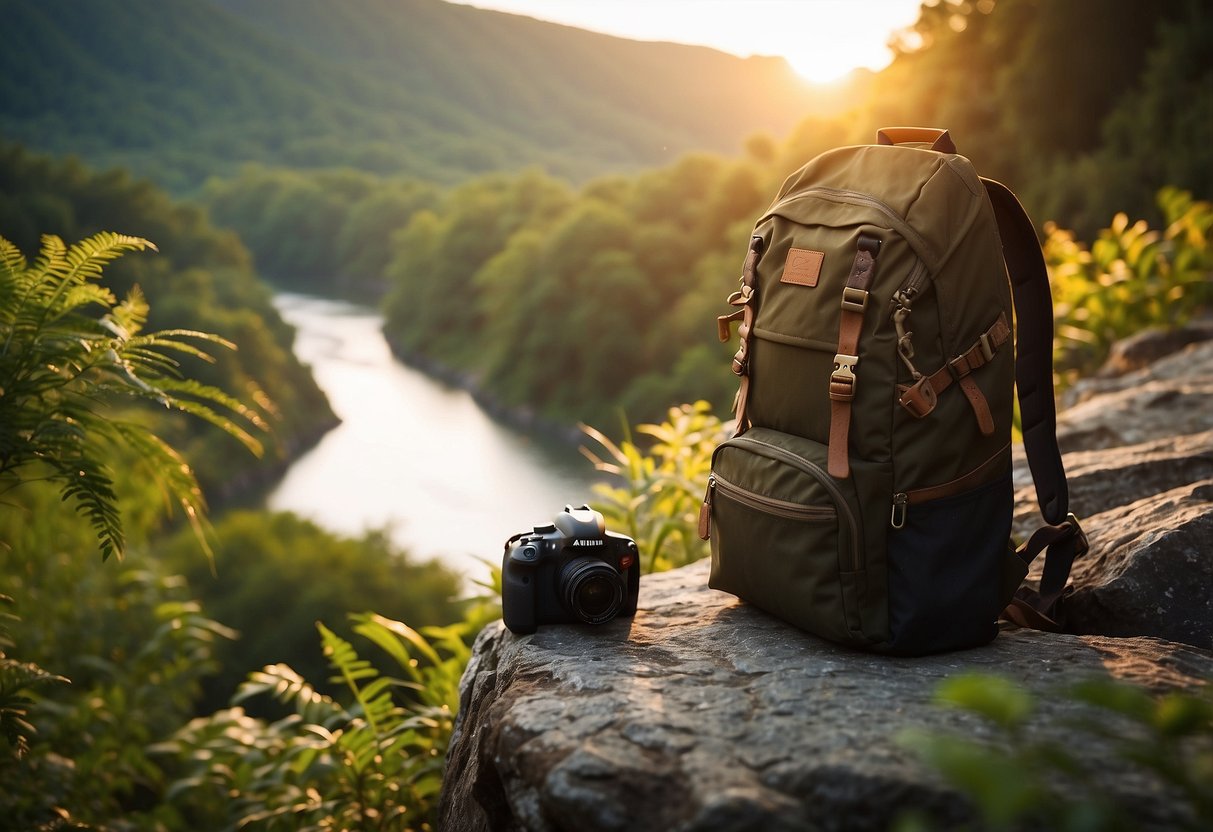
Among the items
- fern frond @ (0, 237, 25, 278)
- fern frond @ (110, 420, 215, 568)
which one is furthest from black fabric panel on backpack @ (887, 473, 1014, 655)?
fern frond @ (0, 237, 25, 278)

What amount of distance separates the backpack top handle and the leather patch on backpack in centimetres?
30

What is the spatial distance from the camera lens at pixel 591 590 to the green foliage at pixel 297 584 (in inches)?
428

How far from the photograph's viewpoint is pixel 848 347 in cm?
175

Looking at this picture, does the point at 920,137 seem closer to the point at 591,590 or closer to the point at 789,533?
the point at 789,533

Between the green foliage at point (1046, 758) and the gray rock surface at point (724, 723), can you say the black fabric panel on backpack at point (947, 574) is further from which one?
the green foliage at point (1046, 758)

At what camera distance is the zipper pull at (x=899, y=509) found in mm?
1746

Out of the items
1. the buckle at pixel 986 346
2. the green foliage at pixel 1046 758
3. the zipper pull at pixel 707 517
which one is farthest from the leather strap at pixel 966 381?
the green foliage at pixel 1046 758

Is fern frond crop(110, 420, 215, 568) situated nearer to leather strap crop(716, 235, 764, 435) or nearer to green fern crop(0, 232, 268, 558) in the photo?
green fern crop(0, 232, 268, 558)

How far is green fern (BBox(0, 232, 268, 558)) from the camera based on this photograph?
6.38ft

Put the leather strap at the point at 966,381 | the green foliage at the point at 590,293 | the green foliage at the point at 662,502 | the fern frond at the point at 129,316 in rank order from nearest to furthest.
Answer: the leather strap at the point at 966,381
the fern frond at the point at 129,316
the green foliage at the point at 662,502
the green foliage at the point at 590,293

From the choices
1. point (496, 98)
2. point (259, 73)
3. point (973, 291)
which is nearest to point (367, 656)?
point (973, 291)

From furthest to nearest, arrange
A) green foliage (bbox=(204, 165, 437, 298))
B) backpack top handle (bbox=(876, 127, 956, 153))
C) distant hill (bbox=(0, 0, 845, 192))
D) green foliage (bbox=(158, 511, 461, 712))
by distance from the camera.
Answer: green foliage (bbox=(204, 165, 437, 298)) → distant hill (bbox=(0, 0, 845, 192)) → green foliage (bbox=(158, 511, 461, 712)) → backpack top handle (bbox=(876, 127, 956, 153))

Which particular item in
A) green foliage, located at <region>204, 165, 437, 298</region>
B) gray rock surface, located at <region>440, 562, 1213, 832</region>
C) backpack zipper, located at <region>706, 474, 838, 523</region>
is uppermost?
green foliage, located at <region>204, 165, 437, 298</region>

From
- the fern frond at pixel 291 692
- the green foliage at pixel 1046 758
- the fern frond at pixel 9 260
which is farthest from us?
the fern frond at pixel 291 692
